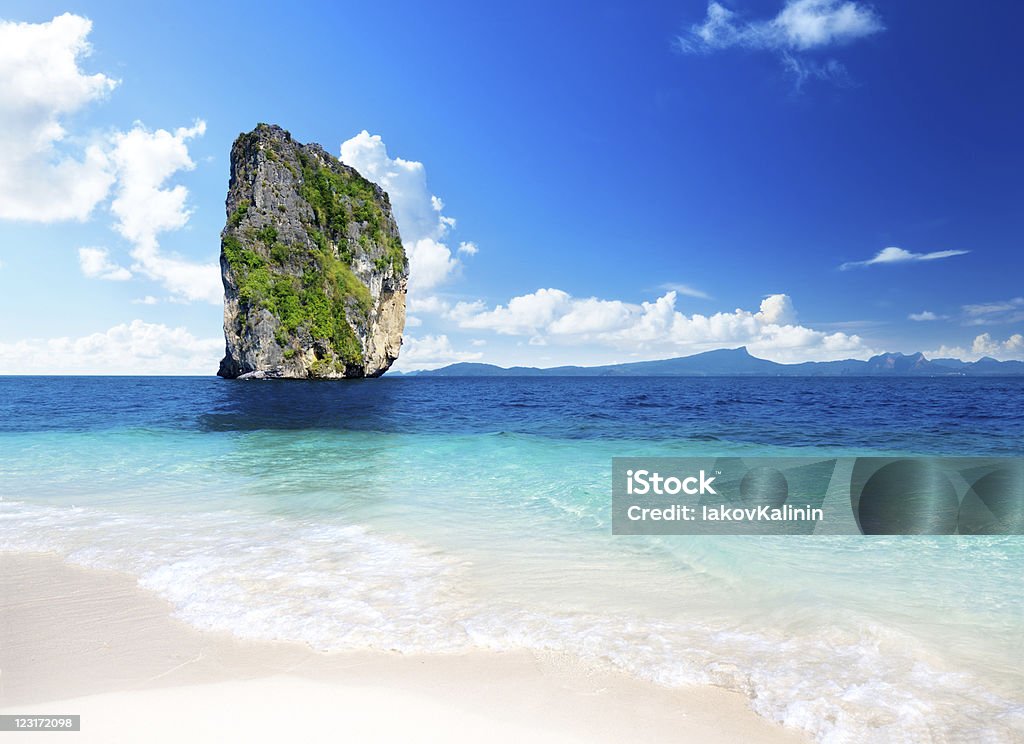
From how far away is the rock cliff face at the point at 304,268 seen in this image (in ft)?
256

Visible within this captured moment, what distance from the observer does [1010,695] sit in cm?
353

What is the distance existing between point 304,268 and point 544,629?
8920 cm

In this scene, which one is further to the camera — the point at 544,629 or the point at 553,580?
the point at 553,580

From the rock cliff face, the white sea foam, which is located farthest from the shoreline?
the rock cliff face

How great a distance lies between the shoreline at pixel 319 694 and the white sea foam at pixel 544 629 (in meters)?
0.21

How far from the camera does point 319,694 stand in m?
3.40

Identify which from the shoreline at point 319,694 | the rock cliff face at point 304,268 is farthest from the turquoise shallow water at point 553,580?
the rock cliff face at point 304,268

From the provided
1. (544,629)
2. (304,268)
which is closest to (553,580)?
(544,629)

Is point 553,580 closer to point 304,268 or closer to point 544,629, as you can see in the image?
point 544,629

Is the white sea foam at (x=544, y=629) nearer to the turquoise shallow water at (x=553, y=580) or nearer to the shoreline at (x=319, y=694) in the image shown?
the turquoise shallow water at (x=553, y=580)

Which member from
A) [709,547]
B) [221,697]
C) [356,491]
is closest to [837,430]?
[709,547]

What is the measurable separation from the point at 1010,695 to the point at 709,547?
3536 mm

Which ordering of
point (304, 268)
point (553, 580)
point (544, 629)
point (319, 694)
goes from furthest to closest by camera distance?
point (304, 268) < point (553, 580) < point (544, 629) < point (319, 694)

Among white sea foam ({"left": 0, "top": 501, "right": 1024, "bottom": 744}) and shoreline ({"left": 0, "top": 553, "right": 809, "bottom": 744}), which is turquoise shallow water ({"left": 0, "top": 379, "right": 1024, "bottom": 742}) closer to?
white sea foam ({"left": 0, "top": 501, "right": 1024, "bottom": 744})
